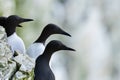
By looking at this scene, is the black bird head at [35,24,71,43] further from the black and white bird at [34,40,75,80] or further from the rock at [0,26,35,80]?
the rock at [0,26,35,80]

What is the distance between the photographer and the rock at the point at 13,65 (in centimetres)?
589

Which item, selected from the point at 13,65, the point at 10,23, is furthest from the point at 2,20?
the point at 13,65

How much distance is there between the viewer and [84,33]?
2655 centimetres

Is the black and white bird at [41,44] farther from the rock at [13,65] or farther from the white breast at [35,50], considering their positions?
the rock at [13,65]

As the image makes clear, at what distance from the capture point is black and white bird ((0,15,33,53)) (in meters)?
6.55

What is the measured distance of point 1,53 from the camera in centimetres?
594

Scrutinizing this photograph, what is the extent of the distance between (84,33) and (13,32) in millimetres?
19874

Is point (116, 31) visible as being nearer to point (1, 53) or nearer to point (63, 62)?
point (63, 62)

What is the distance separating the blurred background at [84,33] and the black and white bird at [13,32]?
14919 millimetres

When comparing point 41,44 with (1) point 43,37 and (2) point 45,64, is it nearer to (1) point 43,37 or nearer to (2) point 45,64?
(1) point 43,37

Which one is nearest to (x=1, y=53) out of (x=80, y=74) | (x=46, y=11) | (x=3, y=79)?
(x=3, y=79)

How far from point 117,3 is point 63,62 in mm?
6000

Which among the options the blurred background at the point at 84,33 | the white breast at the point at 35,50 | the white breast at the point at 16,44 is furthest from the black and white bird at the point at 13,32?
the blurred background at the point at 84,33

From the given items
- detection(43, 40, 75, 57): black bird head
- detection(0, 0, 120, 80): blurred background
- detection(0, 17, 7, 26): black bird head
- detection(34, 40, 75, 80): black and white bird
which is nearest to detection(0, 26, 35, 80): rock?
detection(34, 40, 75, 80): black and white bird
